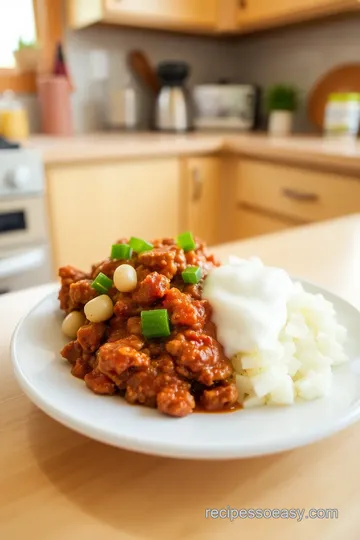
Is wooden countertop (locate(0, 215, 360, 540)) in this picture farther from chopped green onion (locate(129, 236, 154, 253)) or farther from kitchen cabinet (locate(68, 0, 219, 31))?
kitchen cabinet (locate(68, 0, 219, 31))

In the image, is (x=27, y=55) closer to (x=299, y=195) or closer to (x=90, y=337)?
(x=299, y=195)

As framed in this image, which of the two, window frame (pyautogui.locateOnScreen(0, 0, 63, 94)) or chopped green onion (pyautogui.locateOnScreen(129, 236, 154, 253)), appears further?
window frame (pyautogui.locateOnScreen(0, 0, 63, 94))

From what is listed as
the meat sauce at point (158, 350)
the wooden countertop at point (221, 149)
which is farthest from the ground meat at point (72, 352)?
the wooden countertop at point (221, 149)

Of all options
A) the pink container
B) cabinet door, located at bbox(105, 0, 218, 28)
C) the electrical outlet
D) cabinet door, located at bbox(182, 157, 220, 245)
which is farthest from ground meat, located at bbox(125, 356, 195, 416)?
the electrical outlet

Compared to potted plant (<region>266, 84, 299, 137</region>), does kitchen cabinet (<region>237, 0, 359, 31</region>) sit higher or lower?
higher

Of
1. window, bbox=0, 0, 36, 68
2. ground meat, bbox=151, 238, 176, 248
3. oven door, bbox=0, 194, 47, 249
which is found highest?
window, bbox=0, 0, 36, 68

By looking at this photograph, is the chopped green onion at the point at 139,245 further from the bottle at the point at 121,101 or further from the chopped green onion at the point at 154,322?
the bottle at the point at 121,101

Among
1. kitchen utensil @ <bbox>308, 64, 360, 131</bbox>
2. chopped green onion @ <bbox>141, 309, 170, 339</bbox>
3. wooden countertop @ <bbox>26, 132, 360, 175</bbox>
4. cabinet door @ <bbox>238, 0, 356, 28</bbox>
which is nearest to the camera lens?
chopped green onion @ <bbox>141, 309, 170, 339</bbox>
